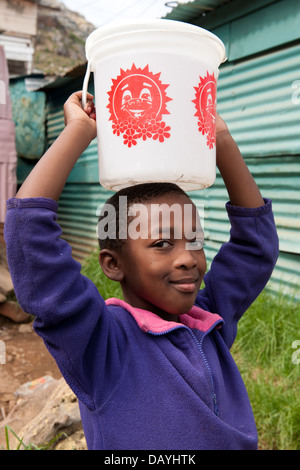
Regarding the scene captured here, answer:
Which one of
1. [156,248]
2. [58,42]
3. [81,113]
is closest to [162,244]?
[156,248]

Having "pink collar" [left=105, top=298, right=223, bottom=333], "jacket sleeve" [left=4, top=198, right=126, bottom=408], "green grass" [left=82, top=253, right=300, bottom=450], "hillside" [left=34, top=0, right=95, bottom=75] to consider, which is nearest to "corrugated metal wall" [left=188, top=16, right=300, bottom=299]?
"green grass" [left=82, top=253, right=300, bottom=450]

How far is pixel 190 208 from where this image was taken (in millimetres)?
1394

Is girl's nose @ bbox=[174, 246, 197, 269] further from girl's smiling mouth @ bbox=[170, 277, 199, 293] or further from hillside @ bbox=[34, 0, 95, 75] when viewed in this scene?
hillside @ bbox=[34, 0, 95, 75]

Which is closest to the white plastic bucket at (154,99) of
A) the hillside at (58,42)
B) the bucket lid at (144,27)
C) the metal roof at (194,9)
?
the bucket lid at (144,27)

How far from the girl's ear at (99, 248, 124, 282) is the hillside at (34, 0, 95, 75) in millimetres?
25913

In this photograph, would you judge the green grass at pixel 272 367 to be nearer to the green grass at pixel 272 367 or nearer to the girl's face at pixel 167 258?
the green grass at pixel 272 367

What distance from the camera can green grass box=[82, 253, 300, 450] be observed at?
2.55 meters

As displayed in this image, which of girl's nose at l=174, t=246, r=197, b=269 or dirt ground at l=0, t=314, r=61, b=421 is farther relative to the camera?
dirt ground at l=0, t=314, r=61, b=421

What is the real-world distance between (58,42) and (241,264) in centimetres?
3123

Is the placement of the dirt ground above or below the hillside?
below

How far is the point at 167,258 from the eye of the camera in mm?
1312

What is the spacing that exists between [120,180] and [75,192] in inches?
250

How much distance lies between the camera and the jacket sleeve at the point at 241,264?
150 cm

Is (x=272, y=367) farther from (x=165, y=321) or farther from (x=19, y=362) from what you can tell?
(x=19, y=362)
